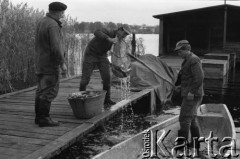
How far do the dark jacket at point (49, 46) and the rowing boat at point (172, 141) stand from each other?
1822mm

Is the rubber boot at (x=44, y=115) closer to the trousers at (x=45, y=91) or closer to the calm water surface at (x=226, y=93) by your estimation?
the trousers at (x=45, y=91)

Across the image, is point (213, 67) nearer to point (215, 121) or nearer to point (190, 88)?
point (215, 121)

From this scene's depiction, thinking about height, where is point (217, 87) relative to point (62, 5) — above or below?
below

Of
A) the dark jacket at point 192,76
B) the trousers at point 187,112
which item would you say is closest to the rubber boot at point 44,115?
the trousers at point 187,112

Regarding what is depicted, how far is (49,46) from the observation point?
18.7 ft

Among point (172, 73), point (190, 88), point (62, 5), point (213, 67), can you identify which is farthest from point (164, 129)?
point (213, 67)

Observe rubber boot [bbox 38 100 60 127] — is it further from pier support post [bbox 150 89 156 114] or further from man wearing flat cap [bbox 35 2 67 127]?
pier support post [bbox 150 89 156 114]

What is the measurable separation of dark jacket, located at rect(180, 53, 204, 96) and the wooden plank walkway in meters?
1.84

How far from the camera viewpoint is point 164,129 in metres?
6.38

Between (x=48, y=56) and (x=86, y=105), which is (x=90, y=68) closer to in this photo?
(x=86, y=105)

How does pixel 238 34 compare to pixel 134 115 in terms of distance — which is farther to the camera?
pixel 238 34

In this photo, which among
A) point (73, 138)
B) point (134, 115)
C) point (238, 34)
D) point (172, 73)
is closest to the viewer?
point (73, 138)

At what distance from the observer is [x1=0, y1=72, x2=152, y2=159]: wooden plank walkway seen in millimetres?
4906

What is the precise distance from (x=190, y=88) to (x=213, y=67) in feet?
38.4
